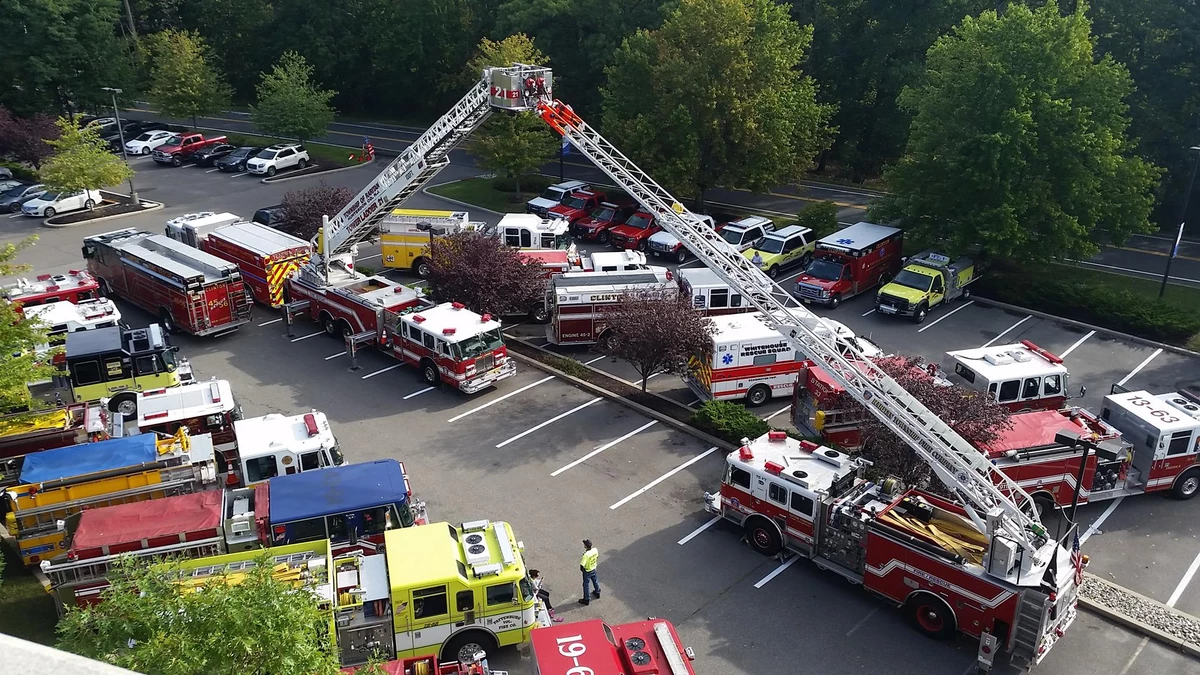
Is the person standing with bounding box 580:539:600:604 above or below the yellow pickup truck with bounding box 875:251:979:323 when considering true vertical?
below

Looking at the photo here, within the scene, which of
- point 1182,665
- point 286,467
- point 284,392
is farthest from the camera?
point 284,392

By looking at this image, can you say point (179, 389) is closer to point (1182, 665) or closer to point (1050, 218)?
point (1182, 665)

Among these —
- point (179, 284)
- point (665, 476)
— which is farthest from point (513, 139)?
point (665, 476)

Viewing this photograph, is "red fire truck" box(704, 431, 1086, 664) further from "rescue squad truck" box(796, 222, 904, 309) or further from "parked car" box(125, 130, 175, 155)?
"parked car" box(125, 130, 175, 155)

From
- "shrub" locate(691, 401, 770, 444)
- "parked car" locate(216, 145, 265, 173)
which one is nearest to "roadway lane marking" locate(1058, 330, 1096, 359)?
"shrub" locate(691, 401, 770, 444)

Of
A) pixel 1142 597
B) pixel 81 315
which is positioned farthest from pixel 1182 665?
pixel 81 315

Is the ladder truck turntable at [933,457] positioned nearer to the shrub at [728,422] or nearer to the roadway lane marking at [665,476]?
the shrub at [728,422]

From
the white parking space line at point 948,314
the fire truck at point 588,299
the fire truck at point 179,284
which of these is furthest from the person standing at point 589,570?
the white parking space line at point 948,314
